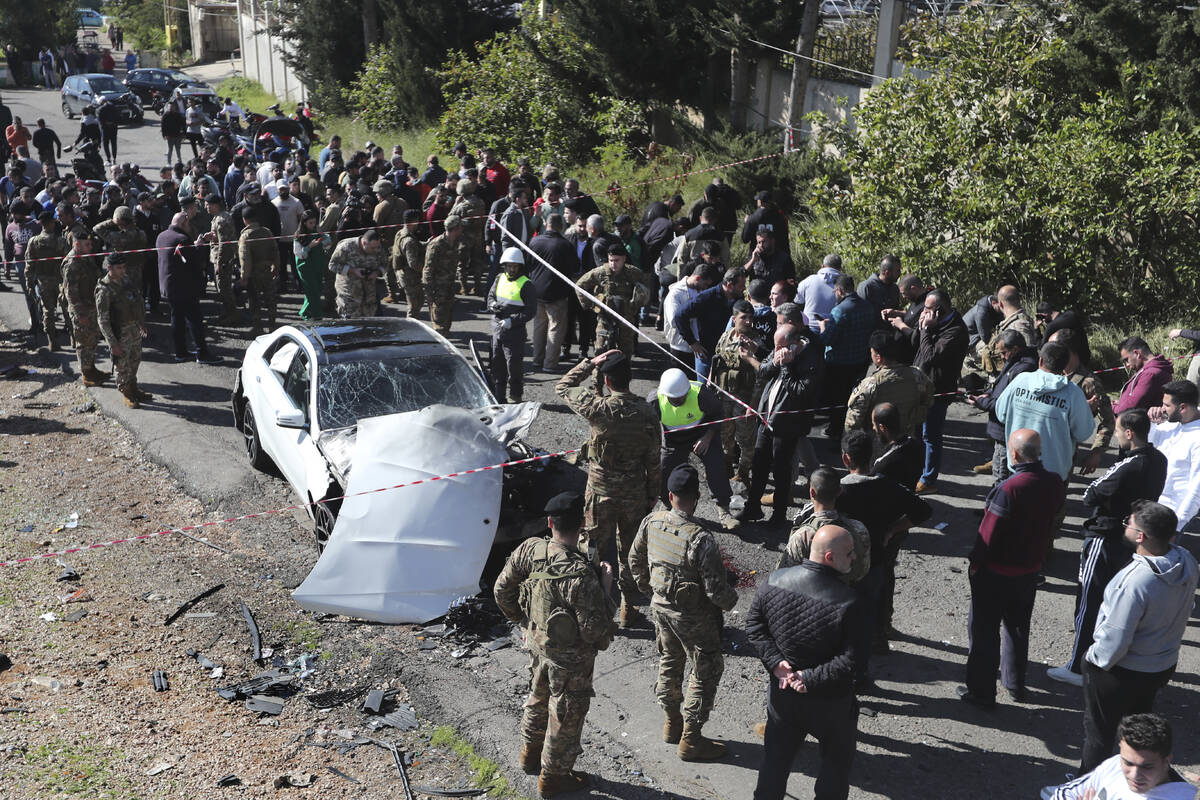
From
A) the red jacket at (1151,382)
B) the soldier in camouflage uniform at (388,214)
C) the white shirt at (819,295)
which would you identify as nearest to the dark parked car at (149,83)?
the soldier in camouflage uniform at (388,214)

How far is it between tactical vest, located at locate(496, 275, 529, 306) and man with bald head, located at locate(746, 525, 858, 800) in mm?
6697

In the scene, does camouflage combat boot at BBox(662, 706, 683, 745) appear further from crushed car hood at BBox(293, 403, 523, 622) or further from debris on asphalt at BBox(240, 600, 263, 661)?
debris on asphalt at BBox(240, 600, 263, 661)

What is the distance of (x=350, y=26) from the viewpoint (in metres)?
31.6

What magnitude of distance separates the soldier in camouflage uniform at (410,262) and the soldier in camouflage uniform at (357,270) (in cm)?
85

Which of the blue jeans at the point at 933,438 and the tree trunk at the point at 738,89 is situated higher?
the tree trunk at the point at 738,89

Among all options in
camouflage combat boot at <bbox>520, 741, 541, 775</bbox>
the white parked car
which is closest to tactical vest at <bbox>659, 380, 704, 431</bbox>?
the white parked car

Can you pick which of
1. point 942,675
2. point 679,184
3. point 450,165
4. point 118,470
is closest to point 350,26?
point 450,165

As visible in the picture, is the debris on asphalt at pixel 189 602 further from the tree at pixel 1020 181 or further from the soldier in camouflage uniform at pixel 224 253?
the tree at pixel 1020 181

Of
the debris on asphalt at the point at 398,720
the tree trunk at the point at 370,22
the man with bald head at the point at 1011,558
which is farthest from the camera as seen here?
the tree trunk at the point at 370,22

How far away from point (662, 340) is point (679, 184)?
6.28 metres

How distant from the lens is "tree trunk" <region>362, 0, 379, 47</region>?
99.9 ft

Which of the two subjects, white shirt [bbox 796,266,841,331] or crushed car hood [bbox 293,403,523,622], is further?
white shirt [bbox 796,266,841,331]

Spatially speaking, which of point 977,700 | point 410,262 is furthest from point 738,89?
point 977,700

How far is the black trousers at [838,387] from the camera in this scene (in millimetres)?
10805
